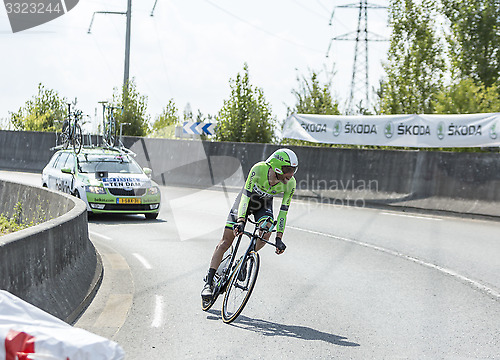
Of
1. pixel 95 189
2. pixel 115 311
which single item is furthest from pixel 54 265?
pixel 95 189

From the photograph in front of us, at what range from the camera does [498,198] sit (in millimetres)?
17156

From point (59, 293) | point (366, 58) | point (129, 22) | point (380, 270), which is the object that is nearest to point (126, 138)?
point (129, 22)

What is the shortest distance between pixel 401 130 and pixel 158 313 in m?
15.0

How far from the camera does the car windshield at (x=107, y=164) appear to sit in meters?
15.8

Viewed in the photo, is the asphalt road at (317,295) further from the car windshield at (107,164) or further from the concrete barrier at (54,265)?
the car windshield at (107,164)

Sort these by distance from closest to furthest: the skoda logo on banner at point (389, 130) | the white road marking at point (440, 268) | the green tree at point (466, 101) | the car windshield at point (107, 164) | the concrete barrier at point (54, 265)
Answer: the concrete barrier at point (54, 265), the white road marking at point (440, 268), the car windshield at point (107, 164), the skoda logo on banner at point (389, 130), the green tree at point (466, 101)

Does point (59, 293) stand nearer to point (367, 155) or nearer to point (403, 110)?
point (367, 155)

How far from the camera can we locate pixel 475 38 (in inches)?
1141

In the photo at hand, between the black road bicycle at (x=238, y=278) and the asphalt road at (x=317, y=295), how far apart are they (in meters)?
0.17

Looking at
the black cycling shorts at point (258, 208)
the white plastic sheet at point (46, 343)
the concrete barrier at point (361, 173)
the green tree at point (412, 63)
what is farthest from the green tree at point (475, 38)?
the white plastic sheet at point (46, 343)

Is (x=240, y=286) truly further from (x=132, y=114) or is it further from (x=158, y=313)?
(x=132, y=114)

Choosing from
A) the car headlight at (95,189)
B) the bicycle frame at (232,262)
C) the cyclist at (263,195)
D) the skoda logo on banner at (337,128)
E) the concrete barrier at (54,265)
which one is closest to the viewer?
the concrete barrier at (54,265)

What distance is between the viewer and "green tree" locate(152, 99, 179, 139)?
38.8 meters

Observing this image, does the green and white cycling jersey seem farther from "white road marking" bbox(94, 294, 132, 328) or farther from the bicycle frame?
"white road marking" bbox(94, 294, 132, 328)
